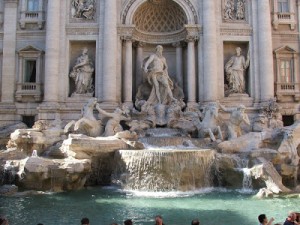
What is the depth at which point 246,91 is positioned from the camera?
2334 cm

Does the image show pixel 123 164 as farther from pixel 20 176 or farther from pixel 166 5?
pixel 166 5

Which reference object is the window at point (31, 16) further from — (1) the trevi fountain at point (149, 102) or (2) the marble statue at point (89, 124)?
(2) the marble statue at point (89, 124)

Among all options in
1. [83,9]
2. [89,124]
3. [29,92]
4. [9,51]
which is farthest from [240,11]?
[9,51]

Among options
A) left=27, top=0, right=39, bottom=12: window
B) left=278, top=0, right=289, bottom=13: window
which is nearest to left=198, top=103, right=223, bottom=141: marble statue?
left=278, top=0, right=289, bottom=13: window

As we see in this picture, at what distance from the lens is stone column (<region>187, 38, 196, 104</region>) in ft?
73.6

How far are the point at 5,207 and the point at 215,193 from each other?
744cm

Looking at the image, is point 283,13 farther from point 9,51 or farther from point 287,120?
point 9,51

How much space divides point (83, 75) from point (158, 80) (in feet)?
14.4

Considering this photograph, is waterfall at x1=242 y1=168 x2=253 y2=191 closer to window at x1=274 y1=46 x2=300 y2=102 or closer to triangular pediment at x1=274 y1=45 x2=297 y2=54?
window at x1=274 y1=46 x2=300 y2=102

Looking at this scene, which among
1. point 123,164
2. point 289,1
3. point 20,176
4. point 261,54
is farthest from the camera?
point 289,1

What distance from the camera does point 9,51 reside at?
22984 millimetres

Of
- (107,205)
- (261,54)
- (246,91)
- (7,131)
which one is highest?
(261,54)

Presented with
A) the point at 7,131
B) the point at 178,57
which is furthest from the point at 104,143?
the point at 178,57

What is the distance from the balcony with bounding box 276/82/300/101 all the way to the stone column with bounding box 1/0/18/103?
15.8 m
